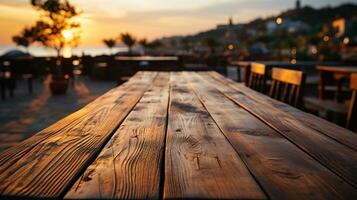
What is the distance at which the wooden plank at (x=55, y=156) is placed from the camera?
0.65 meters

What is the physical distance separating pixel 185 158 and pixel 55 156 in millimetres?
379

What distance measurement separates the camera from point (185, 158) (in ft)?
2.73

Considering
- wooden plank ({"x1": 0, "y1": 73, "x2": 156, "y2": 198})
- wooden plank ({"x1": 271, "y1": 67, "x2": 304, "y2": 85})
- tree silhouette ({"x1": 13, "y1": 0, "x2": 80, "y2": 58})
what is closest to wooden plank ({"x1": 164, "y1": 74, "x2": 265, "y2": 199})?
wooden plank ({"x1": 0, "y1": 73, "x2": 156, "y2": 198})

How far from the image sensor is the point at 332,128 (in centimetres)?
122

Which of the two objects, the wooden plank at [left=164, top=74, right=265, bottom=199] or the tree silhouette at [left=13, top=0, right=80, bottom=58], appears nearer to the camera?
the wooden plank at [left=164, top=74, right=265, bottom=199]

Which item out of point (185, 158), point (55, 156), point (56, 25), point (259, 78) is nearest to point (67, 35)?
point (56, 25)

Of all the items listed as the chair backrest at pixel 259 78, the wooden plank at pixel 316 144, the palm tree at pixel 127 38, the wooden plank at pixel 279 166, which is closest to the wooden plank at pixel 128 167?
the wooden plank at pixel 279 166

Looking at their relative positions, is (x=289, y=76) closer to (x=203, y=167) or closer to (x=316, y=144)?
(x=316, y=144)

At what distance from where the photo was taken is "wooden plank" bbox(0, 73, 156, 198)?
646mm

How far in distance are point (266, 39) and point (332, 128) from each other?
94.6 feet

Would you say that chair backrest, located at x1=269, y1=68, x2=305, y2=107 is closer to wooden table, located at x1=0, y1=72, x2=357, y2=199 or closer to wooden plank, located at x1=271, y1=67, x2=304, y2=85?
wooden plank, located at x1=271, y1=67, x2=304, y2=85

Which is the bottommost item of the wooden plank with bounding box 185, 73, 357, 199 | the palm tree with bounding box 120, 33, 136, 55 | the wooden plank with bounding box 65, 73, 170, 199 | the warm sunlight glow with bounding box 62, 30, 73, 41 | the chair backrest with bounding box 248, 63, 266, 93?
the wooden plank with bounding box 185, 73, 357, 199

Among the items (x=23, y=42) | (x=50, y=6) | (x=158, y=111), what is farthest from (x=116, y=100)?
(x=23, y=42)

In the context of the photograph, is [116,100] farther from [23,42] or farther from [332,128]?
[23,42]
